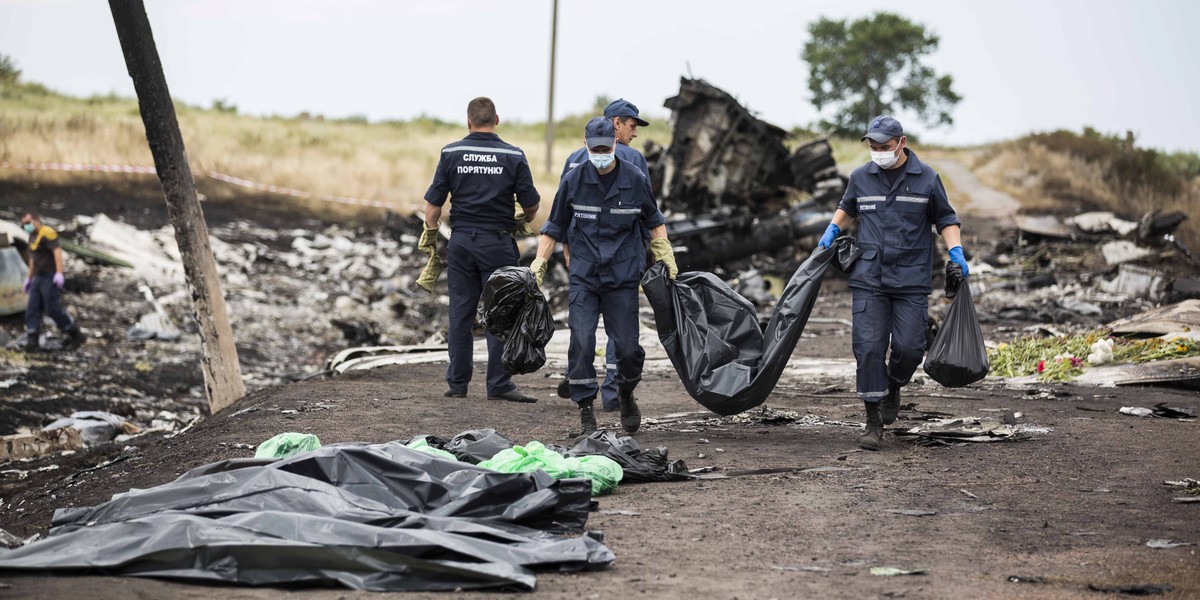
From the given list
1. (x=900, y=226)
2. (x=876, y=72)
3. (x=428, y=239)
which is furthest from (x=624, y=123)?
(x=876, y=72)

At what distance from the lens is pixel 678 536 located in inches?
187

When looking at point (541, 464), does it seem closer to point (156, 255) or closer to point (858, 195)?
point (858, 195)

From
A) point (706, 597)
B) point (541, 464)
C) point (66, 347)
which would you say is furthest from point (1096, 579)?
point (66, 347)

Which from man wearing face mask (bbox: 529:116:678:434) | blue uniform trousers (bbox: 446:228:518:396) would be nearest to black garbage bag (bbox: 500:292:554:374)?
man wearing face mask (bbox: 529:116:678:434)

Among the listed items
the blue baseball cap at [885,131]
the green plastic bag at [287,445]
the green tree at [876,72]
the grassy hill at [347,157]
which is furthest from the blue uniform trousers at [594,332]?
the green tree at [876,72]

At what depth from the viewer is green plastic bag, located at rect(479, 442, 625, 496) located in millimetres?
5113

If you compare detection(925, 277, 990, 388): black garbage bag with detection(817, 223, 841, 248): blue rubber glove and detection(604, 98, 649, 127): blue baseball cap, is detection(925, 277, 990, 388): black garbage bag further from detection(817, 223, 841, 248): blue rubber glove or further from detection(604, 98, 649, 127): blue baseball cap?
detection(604, 98, 649, 127): blue baseball cap

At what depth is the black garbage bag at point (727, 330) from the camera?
6762mm

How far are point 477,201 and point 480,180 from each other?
151mm

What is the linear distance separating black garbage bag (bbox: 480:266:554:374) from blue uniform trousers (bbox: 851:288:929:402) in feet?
6.15

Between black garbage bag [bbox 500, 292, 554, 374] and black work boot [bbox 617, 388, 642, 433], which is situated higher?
black garbage bag [bbox 500, 292, 554, 374]

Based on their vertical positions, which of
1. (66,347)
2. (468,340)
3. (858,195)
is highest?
(858,195)

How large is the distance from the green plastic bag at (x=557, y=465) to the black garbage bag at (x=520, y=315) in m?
1.51

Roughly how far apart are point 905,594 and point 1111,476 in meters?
2.51
